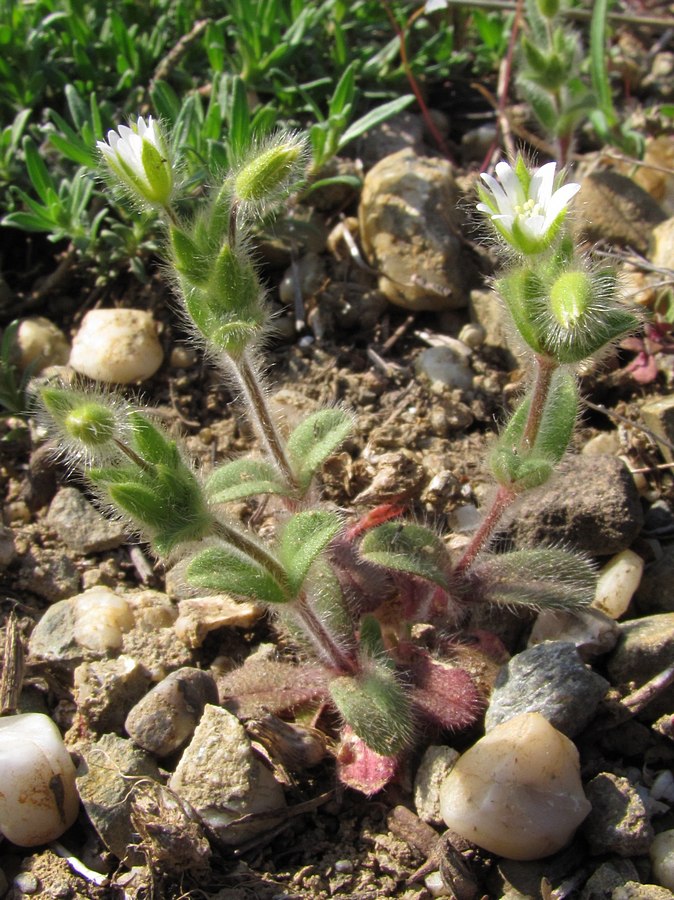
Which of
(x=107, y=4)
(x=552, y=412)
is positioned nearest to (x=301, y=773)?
(x=552, y=412)

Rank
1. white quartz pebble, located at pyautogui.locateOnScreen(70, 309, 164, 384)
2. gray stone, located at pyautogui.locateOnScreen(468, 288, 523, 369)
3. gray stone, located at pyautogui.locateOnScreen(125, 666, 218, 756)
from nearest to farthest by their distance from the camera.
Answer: gray stone, located at pyautogui.locateOnScreen(125, 666, 218, 756)
white quartz pebble, located at pyautogui.locateOnScreen(70, 309, 164, 384)
gray stone, located at pyautogui.locateOnScreen(468, 288, 523, 369)

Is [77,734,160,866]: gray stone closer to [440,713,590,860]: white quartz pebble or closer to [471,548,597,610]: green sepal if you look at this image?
[440,713,590,860]: white quartz pebble

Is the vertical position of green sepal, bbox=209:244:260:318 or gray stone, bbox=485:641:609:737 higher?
green sepal, bbox=209:244:260:318

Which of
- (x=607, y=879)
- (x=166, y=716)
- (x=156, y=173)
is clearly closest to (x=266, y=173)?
(x=156, y=173)

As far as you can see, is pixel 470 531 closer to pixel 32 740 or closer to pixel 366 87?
pixel 32 740

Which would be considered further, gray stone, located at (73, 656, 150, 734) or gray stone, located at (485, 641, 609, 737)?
gray stone, located at (73, 656, 150, 734)

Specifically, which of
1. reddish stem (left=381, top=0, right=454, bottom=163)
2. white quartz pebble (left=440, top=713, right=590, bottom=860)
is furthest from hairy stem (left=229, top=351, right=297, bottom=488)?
reddish stem (left=381, top=0, right=454, bottom=163)

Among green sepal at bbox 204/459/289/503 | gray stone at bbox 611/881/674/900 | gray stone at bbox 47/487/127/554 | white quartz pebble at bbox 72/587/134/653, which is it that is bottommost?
gray stone at bbox 611/881/674/900

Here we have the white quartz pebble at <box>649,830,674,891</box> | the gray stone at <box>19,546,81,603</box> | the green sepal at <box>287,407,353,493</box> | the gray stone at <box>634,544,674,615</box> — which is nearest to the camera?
the white quartz pebble at <box>649,830,674,891</box>
